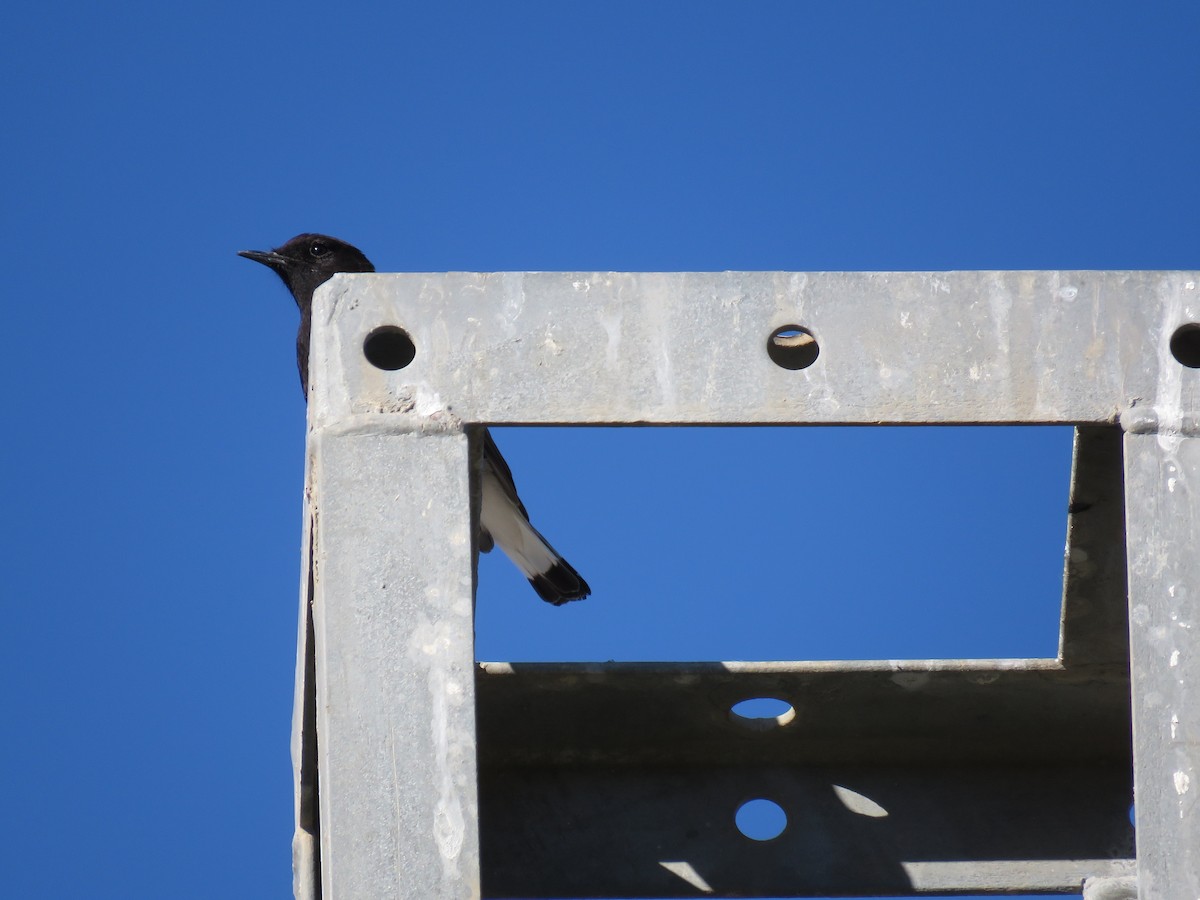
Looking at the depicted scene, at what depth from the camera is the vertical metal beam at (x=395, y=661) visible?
13.2 ft

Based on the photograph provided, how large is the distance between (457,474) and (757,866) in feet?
7.57

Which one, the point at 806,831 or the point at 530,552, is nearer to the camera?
the point at 806,831

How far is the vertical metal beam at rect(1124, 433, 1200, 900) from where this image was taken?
161 inches

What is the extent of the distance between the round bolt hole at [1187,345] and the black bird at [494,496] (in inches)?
217

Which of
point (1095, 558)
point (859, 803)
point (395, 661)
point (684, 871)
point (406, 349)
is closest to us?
point (395, 661)

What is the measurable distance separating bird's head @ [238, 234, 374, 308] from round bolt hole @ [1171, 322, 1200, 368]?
5710 millimetres

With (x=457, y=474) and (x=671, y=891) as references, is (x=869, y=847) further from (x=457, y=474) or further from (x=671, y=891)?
(x=457, y=474)

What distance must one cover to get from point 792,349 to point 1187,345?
949mm

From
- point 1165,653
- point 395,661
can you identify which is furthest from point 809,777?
point 395,661

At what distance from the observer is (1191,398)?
171 inches

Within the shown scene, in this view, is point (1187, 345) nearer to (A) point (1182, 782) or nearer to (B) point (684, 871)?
(A) point (1182, 782)

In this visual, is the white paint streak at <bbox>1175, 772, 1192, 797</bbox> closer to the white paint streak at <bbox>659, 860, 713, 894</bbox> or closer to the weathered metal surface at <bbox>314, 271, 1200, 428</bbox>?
the weathered metal surface at <bbox>314, 271, 1200, 428</bbox>

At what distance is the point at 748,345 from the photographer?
4340mm

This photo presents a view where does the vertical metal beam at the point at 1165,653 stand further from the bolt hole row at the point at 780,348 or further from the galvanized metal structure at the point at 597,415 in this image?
the bolt hole row at the point at 780,348
